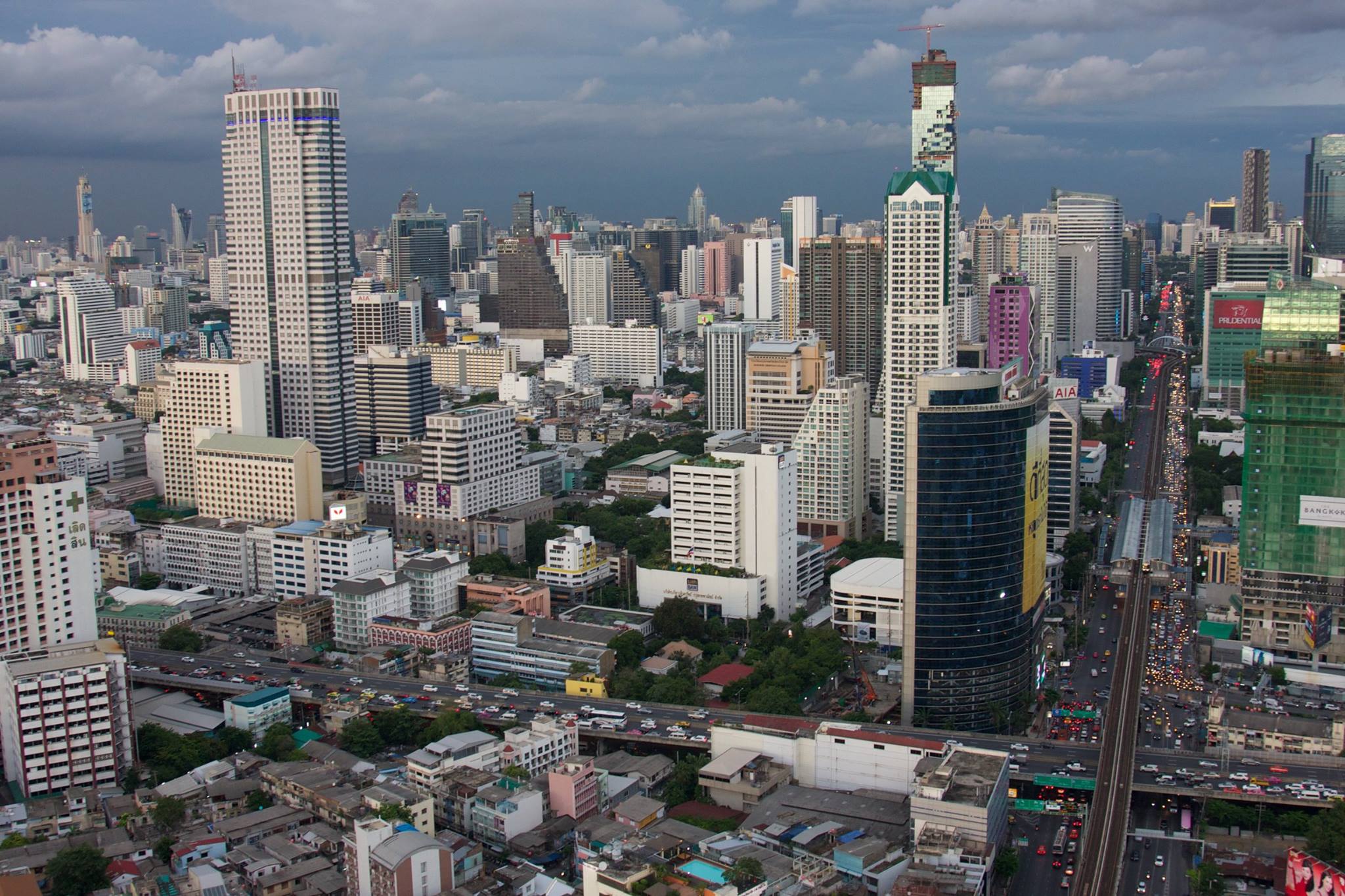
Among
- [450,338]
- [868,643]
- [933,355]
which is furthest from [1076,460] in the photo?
[450,338]

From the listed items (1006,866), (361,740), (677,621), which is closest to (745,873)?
(1006,866)

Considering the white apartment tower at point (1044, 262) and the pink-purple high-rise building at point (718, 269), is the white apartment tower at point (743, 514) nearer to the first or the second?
the white apartment tower at point (1044, 262)

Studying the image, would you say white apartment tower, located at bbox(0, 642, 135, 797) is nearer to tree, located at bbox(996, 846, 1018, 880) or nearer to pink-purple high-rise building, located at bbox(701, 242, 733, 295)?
tree, located at bbox(996, 846, 1018, 880)

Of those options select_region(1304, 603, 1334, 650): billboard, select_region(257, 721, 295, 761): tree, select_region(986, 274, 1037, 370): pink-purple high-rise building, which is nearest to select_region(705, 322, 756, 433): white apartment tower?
select_region(986, 274, 1037, 370): pink-purple high-rise building

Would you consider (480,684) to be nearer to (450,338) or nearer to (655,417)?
(655,417)

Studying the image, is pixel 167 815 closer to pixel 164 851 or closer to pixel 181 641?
pixel 164 851

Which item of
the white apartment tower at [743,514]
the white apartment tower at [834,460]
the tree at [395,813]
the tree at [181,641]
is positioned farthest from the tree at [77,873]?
the white apartment tower at [834,460]
